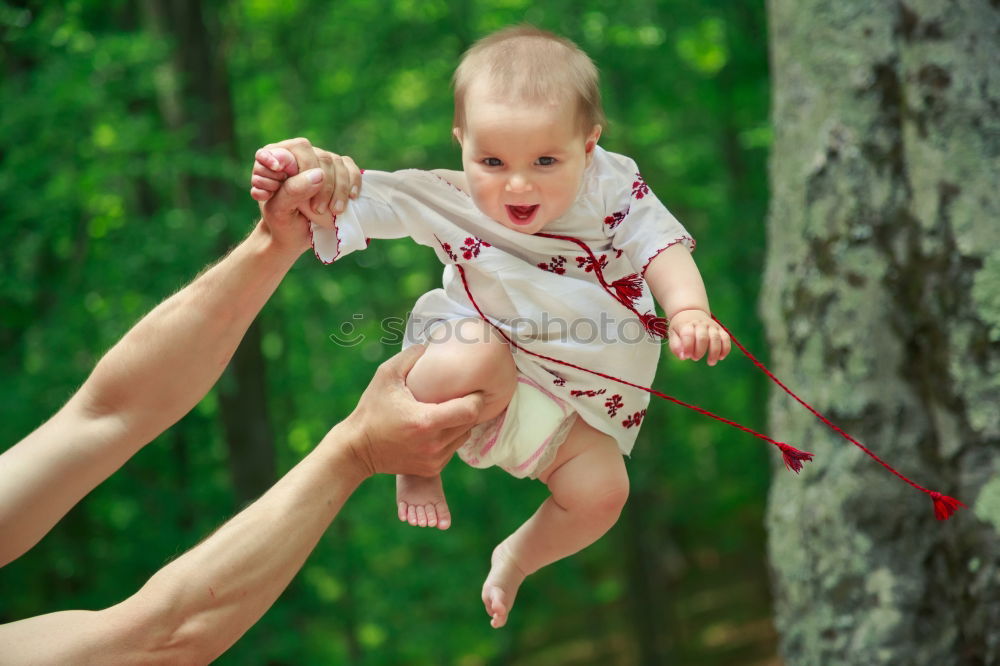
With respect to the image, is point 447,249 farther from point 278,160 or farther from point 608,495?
point 608,495

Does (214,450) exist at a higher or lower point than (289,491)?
lower

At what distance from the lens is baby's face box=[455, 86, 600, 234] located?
1.43 meters

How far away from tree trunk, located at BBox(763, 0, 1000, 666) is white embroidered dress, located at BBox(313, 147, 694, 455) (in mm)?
1430

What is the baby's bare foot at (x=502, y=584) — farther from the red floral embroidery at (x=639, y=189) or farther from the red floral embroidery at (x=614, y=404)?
the red floral embroidery at (x=639, y=189)

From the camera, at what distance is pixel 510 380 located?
1.63 m

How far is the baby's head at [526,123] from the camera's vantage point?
56.6 inches

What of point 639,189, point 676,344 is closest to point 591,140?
point 639,189

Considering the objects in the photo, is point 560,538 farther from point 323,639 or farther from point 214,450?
point 323,639

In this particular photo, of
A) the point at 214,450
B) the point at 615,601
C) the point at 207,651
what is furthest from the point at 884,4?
the point at 615,601

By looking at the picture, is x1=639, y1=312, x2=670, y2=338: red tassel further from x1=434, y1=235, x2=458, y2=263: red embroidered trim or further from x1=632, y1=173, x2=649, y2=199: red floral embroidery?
x1=434, y1=235, x2=458, y2=263: red embroidered trim

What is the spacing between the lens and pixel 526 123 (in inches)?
56.3

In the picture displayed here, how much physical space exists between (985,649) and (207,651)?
6.84ft

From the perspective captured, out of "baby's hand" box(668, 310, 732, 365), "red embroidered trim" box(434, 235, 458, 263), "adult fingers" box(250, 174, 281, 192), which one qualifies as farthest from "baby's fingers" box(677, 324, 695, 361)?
"adult fingers" box(250, 174, 281, 192)

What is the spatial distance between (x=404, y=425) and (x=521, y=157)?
18.6 inches
